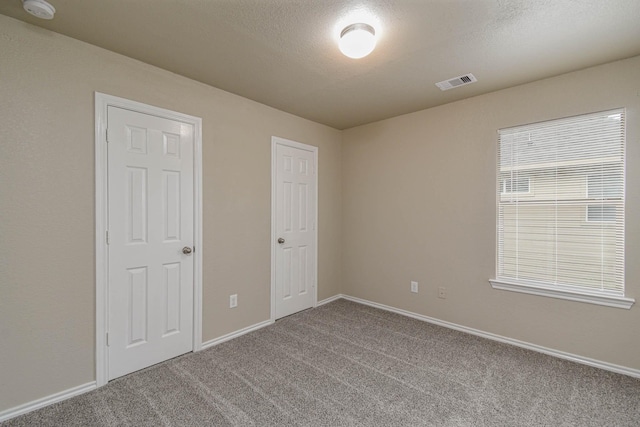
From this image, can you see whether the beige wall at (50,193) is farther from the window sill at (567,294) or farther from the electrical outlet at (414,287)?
the window sill at (567,294)

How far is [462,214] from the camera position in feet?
10.2

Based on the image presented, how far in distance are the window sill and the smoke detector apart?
13.1ft

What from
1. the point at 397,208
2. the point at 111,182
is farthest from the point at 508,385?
the point at 111,182

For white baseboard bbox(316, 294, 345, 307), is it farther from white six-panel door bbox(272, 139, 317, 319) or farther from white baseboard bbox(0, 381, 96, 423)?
white baseboard bbox(0, 381, 96, 423)

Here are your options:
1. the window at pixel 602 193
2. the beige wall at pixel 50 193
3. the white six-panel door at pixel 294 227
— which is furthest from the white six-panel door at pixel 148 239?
the window at pixel 602 193

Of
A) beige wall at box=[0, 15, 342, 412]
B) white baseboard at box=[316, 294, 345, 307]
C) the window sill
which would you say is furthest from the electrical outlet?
beige wall at box=[0, 15, 342, 412]

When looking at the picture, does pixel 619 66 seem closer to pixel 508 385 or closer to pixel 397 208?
pixel 397 208

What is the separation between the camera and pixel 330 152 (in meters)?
4.13

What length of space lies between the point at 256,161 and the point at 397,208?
71.9 inches

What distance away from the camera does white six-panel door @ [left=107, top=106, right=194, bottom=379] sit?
2205mm

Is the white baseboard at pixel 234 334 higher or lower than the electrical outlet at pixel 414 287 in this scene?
lower

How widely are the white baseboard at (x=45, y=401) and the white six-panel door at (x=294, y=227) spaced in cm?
178

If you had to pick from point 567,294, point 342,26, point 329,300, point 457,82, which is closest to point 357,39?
point 342,26

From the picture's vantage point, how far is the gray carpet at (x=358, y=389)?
182 cm
